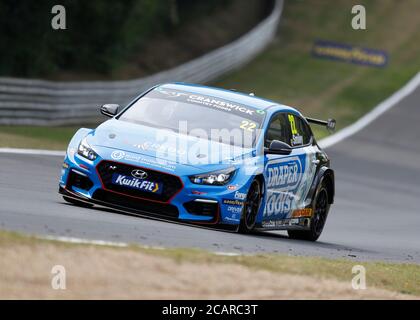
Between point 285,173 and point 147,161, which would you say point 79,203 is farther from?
point 285,173

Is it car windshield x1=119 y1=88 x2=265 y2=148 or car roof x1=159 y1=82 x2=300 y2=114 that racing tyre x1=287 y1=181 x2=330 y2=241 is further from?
car windshield x1=119 y1=88 x2=265 y2=148

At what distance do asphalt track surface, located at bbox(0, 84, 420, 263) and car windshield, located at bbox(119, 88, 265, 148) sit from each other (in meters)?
1.11

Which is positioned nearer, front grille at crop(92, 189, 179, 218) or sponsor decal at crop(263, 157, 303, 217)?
front grille at crop(92, 189, 179, 218)

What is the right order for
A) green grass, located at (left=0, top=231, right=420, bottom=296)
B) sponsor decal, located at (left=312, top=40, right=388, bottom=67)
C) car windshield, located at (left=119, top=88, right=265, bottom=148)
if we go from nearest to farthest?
green grass, located at (left=0, top=231, right=420, bottom=296) → car windshield, located at (left=119, top=88, right=265, bottom=148) → sponsor decal, located at (left=312, top=40, right=388, bottom=67)

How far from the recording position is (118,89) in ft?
92.5

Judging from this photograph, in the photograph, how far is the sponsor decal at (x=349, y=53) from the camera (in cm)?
4050

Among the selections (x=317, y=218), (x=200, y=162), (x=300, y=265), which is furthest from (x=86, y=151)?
(x=317, y=218)

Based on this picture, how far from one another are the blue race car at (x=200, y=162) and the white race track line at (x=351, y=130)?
6.42 feet

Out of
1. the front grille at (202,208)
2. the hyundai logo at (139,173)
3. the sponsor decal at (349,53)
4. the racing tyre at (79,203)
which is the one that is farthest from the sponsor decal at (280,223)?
the sponsor decal at (349,53)

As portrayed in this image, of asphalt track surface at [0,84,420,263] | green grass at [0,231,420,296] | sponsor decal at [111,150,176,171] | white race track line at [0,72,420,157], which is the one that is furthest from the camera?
white race track line at [0,72,420,157]

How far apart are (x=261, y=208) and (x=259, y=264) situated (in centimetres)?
318

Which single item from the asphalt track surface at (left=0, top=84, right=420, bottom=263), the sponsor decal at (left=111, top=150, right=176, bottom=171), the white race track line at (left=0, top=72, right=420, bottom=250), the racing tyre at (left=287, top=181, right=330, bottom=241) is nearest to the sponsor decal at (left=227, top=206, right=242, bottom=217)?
the asphalt track surface at (left=0, top=84, right=420, bottom=263)

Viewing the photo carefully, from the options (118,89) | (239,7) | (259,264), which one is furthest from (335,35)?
(259,264)

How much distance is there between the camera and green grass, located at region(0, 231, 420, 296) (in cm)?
813
